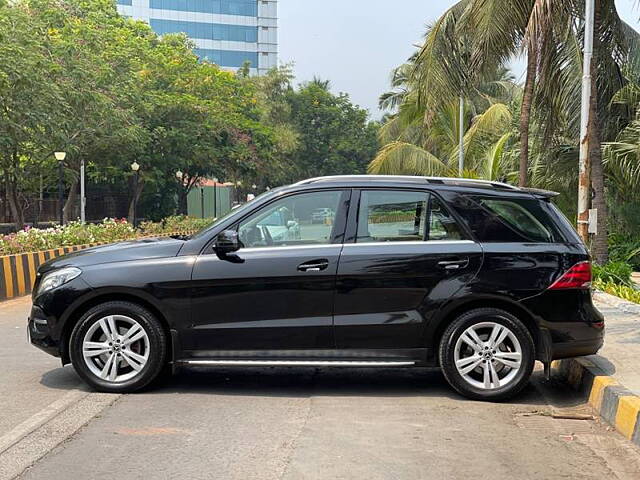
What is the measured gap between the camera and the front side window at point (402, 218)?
6.53 meters

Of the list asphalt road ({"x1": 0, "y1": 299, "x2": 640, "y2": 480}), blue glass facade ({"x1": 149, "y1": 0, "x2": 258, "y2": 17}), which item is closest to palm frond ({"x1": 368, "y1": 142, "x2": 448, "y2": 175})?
asphalt road ({"x1": 0, "y1": 299, "x2": 640, "y2": 480})

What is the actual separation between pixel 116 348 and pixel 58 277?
78 cm

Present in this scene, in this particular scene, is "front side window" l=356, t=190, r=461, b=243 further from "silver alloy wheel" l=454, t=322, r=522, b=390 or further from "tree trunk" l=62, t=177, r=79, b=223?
"tree trunk" l=62, t=177, r=79, b=223

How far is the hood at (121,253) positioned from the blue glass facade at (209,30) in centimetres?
8822

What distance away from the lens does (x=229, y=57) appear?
96188 mm

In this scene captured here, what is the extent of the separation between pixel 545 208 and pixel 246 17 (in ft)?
311

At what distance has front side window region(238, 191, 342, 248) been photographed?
6527 millimetres

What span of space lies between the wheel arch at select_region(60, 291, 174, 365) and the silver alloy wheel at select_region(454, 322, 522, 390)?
2381 millimetres

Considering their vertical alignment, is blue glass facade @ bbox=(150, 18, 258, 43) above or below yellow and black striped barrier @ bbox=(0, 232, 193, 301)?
above

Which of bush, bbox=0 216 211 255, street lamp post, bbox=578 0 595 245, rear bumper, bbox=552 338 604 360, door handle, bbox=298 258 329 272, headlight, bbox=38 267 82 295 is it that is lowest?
rear bumper, bbox=552 338 604 360

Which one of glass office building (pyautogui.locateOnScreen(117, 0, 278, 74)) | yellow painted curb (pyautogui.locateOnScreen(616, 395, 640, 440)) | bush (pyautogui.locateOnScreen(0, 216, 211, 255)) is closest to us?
yellow painted curb (pyautogui.locateOnScreen(616, 395, 640, 440))

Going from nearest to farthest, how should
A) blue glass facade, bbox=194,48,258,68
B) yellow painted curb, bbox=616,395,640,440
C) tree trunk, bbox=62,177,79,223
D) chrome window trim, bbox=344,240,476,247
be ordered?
yellow painted curb, bbox=616,395,640,440, chrome window trim, bbox=344,240,476,247, tree trunk, bbox=62,177,79,223, blue glass facade, bbox=194,48,258,68

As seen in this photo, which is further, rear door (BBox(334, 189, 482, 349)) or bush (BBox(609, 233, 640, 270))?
bush (BBox(609, 233, 640, 270))


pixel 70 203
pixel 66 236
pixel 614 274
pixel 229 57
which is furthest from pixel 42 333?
pixel 229 57
